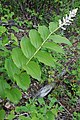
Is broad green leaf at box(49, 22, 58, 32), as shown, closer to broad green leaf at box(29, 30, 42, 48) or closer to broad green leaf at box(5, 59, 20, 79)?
broad green leaf at box(29, 30, 42, 48)

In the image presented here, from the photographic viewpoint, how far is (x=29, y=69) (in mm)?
1115

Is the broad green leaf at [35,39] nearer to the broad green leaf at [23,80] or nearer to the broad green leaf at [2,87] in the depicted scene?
the broad green leaf at [23,80]

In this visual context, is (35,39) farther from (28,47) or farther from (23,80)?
(23,80)

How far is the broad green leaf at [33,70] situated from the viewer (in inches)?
43.2

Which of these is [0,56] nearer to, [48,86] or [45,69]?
[48,86]

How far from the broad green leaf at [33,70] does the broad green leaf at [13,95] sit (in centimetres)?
15

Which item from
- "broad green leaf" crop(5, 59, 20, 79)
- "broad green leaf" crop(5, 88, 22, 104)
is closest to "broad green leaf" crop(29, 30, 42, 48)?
"broad green leaf" crop(5, 59, 20, 79)

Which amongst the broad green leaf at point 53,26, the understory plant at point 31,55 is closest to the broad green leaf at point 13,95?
the understory plant at point 31,55

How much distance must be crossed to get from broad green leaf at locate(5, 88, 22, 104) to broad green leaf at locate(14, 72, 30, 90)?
80mm

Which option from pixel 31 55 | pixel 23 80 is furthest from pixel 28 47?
pixel 23 80


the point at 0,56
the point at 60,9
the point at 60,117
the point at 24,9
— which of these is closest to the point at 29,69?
the point at 0,56

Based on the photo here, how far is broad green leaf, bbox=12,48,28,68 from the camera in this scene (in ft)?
3.66

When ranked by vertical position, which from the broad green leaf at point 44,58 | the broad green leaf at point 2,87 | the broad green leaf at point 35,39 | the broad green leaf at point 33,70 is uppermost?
the broad green leaf at point 35,39

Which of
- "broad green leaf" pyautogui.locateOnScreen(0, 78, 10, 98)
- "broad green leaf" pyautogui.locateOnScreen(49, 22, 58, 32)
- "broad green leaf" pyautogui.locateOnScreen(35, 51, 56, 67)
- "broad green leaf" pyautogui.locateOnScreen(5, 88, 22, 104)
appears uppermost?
"broad green leaf" pyautogui.locateOnScreen(49, 22, 58, 32)
